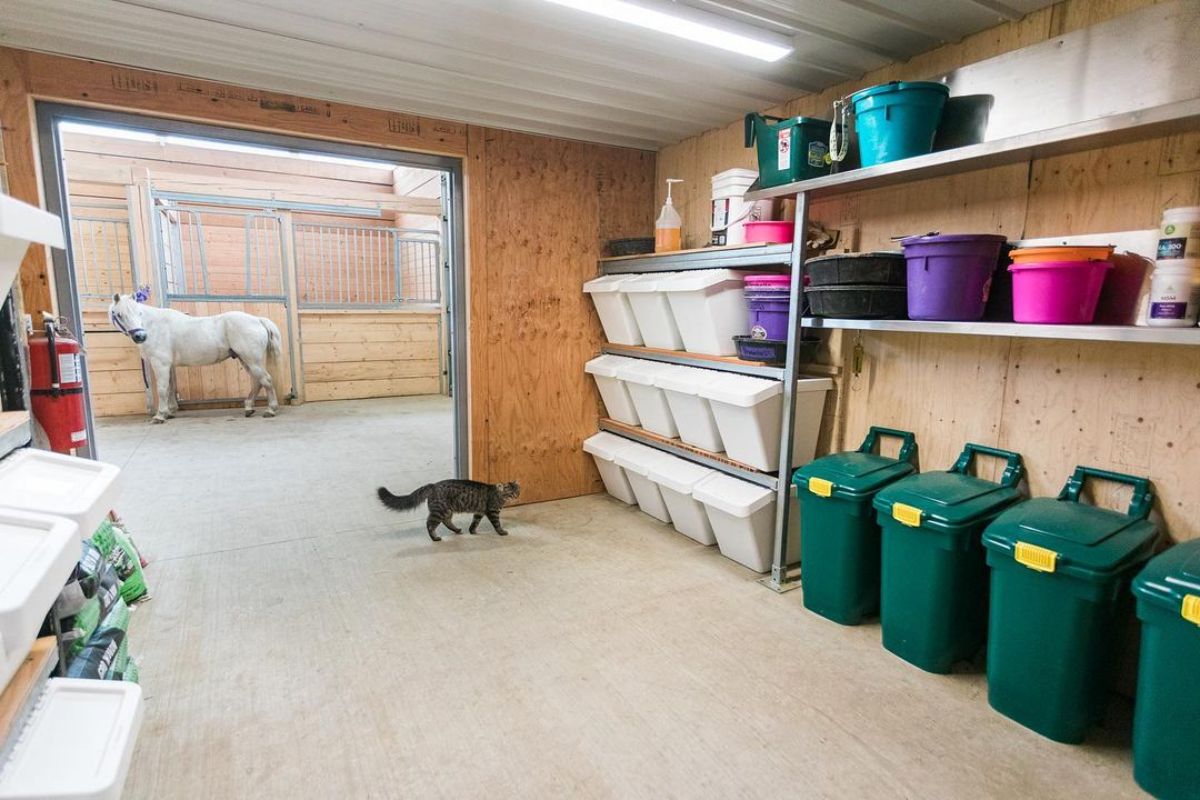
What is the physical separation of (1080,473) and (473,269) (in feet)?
10.5

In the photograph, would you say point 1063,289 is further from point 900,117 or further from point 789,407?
point 789,407

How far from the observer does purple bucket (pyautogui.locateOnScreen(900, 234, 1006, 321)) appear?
2.08 meters

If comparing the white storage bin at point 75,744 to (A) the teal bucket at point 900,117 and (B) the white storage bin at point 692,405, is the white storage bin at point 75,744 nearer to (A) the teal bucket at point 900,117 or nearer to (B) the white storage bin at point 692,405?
(B) the white storage bin at point 692,405

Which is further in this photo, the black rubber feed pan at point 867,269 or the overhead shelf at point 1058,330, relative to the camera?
the black rubber feed pan at point 867,269

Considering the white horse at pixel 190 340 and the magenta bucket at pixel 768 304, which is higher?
the magenta bucket at pixel 768 304

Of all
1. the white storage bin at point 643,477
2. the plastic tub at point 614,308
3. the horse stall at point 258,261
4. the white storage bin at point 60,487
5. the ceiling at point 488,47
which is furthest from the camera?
the horse stall at point 258,261

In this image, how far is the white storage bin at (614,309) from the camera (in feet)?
12.3

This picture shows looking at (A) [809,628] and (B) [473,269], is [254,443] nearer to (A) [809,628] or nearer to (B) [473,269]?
(B) [473,269]

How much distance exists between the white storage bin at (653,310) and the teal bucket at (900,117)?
4.01 feet

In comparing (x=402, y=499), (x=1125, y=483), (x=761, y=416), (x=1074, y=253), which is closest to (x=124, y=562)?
(x=402, y=499)

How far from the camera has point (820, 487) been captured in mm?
2529

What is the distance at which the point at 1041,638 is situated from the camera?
1867 mm

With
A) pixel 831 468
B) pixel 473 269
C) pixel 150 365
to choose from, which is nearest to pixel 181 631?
pixel 473 269

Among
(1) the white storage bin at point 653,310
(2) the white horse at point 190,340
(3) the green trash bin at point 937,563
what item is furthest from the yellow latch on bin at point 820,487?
(2) the white horse at point 190,340
